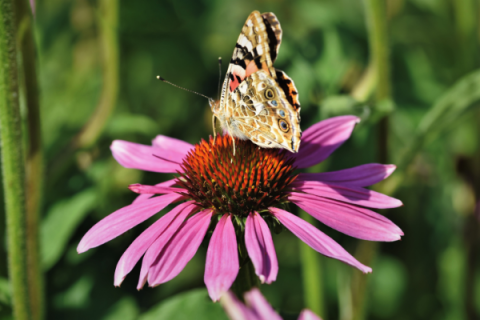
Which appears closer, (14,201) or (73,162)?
(14,201)

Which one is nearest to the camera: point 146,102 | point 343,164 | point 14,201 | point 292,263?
point 14,201

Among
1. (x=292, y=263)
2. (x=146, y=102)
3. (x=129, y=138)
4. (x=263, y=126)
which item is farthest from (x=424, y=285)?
(x=146, y=102)

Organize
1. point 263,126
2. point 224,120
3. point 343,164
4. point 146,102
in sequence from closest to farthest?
1. point 263,126
2. point 224,120
3. point 343,164
4. point 146,102

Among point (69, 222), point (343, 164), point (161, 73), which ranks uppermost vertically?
point (161, 73)

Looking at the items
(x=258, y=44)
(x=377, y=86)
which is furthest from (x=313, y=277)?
(x=258, y=44)

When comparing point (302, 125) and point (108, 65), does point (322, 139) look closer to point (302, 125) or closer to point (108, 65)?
point (302, 125)

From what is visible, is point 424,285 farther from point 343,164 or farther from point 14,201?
point 14,201

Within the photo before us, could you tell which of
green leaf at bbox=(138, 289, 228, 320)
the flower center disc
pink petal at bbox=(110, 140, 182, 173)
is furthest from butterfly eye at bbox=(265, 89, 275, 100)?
green leaf at bbox=(138, 289, 228, 320)
